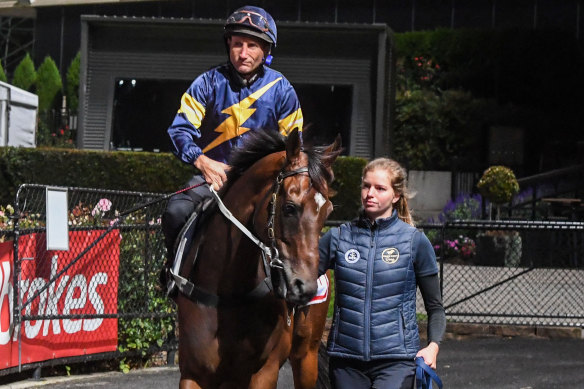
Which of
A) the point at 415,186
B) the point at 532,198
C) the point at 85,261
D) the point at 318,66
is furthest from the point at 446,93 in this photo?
the point at 85,261

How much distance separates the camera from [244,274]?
18.7 ft

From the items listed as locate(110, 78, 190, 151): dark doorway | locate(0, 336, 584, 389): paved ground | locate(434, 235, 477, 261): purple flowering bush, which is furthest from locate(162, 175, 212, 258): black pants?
locate(110, 78, 190, 151): dark doorway

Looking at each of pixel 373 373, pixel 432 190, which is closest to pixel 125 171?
pixel 432 190

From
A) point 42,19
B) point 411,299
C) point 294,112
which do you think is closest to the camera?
point 411,299

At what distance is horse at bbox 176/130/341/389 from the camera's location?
5332mm

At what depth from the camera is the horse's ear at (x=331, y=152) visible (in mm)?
5383

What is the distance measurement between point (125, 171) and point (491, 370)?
11544 millimetres

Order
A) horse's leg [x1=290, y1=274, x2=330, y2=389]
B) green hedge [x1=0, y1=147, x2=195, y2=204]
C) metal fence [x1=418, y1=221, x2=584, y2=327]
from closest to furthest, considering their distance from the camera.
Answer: horse's leg [x1=290, y1=274, x2=330, y2=389]
metal fence [x1=418, y1=221, x2=584, y2=327]
green hedge [x1=0, y1=147, x2=195, y2=204]

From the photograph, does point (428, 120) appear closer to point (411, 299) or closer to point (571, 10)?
point (571, 10)

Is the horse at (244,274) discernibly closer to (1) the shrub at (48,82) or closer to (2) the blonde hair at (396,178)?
(2) the blonde hair at (396,178)

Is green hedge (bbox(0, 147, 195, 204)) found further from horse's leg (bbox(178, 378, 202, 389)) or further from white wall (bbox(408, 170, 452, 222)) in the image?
horse's leg (bbox(178, 378, 202, 389))

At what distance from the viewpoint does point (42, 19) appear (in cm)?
3666

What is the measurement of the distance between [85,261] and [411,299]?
5.16m

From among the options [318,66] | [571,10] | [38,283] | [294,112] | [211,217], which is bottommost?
[38,283]
